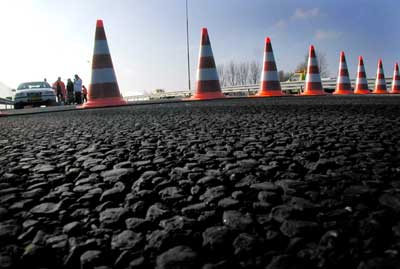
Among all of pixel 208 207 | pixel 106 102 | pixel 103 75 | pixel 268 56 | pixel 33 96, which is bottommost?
pixel 208 207

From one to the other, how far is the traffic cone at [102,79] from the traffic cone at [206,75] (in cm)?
232

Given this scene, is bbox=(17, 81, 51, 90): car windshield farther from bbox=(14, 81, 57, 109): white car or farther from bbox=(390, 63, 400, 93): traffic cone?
bbox=(390, 63, 400, 93): traffic cone

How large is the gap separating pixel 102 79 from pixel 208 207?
24.2ft

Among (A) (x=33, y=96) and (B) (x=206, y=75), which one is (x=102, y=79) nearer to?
(B) (x=206, y=75)

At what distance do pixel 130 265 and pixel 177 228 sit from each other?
0.65 ft

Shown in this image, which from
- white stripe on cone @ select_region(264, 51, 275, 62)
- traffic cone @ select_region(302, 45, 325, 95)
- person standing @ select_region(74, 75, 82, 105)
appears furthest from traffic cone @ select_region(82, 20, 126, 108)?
person standing @ select_region(74, 75, 82, 105)

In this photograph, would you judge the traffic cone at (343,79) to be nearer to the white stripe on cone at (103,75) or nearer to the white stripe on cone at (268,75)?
the white stripe on cone at (268,75)

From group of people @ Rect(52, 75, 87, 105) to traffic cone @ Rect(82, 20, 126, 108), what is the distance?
13595 millimetres

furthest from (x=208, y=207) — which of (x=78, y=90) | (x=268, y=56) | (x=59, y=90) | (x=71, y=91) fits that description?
(x=59, y=90)

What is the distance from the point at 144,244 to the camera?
86cm

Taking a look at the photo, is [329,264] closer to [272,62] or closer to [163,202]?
[163,202]

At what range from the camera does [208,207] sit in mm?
1089

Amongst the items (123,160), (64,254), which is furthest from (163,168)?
(64,254)

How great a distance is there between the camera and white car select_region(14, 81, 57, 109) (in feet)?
52.5
